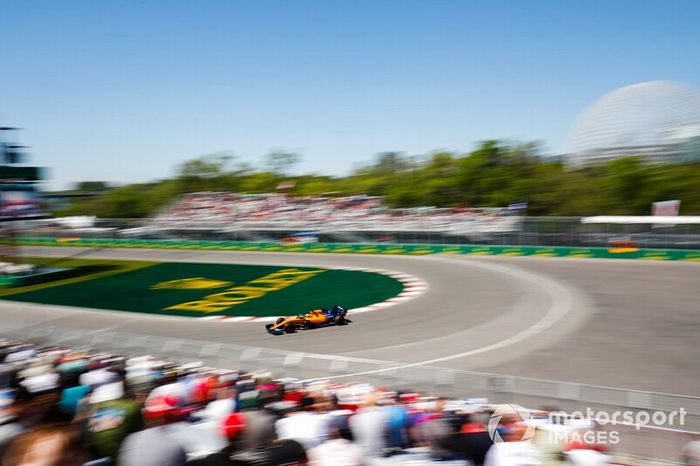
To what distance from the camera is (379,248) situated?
32.0 meters

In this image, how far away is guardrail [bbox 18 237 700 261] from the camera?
24.8 metres

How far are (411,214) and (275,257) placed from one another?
9.73 m

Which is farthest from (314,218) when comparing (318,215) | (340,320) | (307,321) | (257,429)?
(257,429)

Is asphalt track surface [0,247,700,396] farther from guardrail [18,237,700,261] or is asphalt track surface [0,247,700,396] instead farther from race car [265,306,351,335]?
guardrail [18,237,700,261]

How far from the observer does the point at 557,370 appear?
11.0m

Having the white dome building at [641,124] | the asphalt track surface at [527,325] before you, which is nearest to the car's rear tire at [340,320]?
the asphalt track surface at [527,325]

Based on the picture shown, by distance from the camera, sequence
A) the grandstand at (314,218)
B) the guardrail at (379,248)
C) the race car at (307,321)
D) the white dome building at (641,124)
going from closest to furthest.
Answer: the race car at (307,321) → the guardrail at (379,248) → the grandstand at (314,218) → the white dome building at (641,124)

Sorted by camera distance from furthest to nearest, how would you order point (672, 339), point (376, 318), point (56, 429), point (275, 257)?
point (275, 257) → point (376, 318) → point (672, 339) → point (56, 429)

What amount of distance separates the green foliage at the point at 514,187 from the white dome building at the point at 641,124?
29.1 ft

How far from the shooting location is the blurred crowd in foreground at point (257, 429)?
13.2ft

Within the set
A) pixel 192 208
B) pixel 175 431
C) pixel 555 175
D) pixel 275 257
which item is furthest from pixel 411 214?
pixel 175 431

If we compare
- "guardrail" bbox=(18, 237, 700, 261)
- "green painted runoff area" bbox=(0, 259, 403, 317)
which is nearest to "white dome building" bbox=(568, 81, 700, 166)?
"guardrail" bbox=(18, 237, 700, 261)

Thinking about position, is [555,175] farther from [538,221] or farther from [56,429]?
[56,429]
